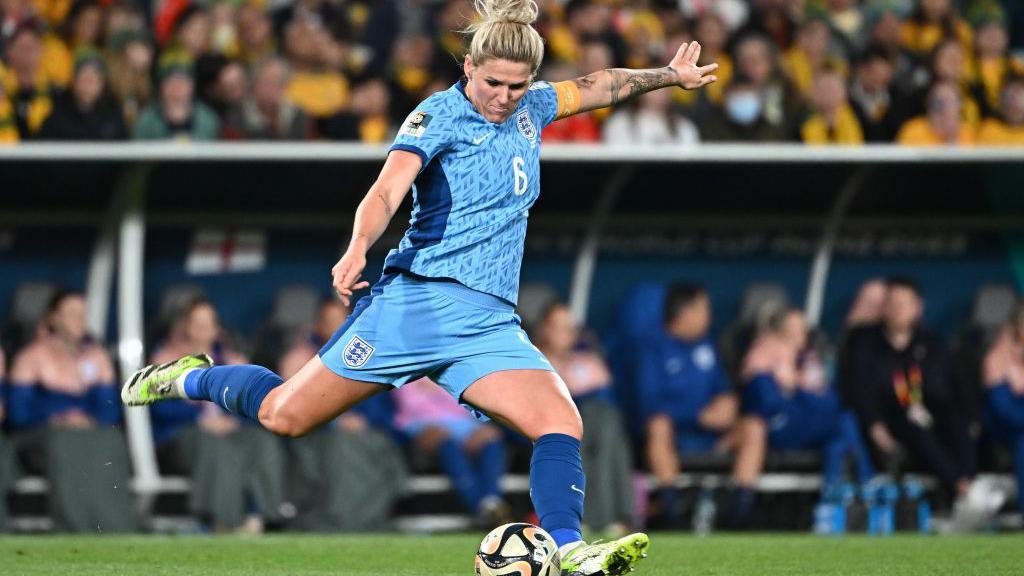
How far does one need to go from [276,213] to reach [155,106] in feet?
3.74

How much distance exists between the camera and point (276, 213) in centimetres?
1076

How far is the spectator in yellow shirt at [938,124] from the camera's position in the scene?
11.1 m

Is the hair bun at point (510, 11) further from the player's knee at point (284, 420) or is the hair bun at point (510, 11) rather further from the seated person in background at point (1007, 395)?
the seated person in background at point (1007, 395)

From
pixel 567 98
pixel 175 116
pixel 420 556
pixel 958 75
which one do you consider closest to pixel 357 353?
pixel 567 98

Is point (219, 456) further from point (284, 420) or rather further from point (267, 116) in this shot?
point (284, 420)

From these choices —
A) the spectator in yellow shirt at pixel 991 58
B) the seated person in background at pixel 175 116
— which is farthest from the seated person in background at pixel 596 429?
the spectator in yellow shirt at pixel 991 58

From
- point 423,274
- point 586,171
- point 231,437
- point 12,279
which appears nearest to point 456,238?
point 423,274

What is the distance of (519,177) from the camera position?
5398 millimetres

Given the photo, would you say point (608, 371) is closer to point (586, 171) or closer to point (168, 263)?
point (586, 171)

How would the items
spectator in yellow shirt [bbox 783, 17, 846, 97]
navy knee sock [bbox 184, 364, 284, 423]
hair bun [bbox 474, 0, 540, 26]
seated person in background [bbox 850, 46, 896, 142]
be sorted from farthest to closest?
spectator in yellow shirt [bbox 783, 17, 846, 97] → seated person in background [bbox 850, 46, 896, 142] → navy knee sock [bbox 184, 364, 284, 423] → hair bun [bbox 474, 0, 540, 26]

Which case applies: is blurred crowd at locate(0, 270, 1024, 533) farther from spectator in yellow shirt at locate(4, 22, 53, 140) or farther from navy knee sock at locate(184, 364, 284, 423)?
navy knee sock at locate(184, 364, 284, 423)

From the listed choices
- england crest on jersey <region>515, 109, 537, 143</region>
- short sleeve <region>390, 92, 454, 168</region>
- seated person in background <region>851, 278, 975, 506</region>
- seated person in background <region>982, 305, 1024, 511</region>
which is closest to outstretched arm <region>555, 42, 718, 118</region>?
england crest on jersey <region>515, 109, 537, 143</region>

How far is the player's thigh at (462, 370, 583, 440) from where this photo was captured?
205 inches

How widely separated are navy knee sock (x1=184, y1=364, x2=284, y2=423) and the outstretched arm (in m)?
1.49
